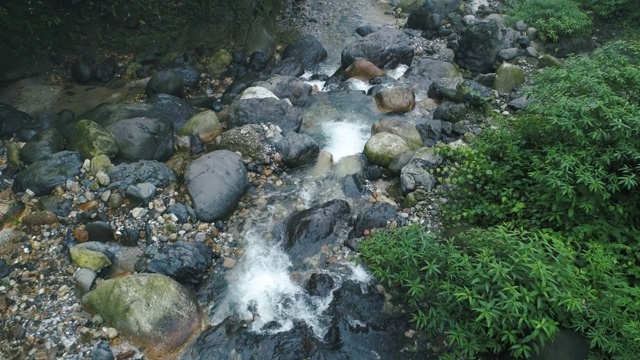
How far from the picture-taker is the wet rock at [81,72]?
1155cm

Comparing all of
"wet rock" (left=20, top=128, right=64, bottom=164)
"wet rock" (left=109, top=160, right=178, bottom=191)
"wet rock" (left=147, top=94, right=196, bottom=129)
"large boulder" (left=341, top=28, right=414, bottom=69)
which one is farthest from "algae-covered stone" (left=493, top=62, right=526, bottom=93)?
"wet rock" (left=20, top=128, right=64, bottom=164)

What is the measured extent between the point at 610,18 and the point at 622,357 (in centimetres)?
1332

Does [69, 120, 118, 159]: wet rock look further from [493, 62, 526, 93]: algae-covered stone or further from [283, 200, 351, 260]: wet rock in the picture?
[493, 62, 526, 93]: algae-covered stone

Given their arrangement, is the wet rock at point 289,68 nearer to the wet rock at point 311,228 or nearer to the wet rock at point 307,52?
the wet rock at point 307,52

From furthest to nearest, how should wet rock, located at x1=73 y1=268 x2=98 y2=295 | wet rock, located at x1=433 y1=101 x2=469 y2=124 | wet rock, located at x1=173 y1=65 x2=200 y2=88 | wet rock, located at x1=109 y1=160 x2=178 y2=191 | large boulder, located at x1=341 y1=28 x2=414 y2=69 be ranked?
1. large boulder, located at x1=341 y1=28 x2=414 y2=69
2. wet rock, located at x1=173 y1=65 x2=200 y2=88
3. wet rock, located at x1=433 y1=101 x2=469 y2=124
4. wet rock, located at x1=109 y1=160 x2=178 y2=191
5. wet rock, located at x1=73 y1=268 x2=98 y2=295

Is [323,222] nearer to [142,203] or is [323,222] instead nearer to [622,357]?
[142,203]

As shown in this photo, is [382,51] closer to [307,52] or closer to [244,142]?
[307,52]

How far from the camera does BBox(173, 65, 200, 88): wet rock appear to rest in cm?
1195

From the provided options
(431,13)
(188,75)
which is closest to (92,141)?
(188,75)

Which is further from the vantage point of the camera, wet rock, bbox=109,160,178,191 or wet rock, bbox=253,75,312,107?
wet rock, bbox=253,75,312,107

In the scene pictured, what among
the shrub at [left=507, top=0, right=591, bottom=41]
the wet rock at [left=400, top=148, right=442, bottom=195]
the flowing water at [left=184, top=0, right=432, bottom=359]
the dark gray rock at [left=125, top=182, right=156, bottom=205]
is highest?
the shrub at [left=507, top=0, right=591, bottom=41]

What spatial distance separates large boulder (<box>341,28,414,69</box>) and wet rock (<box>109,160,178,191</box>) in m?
6.22

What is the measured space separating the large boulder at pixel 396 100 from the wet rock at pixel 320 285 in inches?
206

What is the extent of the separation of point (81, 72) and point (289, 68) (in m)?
5.15
